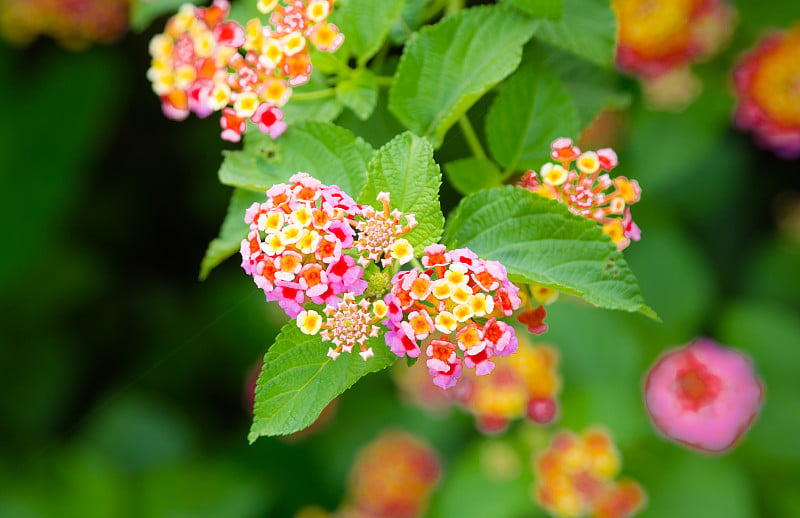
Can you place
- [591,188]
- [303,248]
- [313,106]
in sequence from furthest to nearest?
[313,106] → [591,188] → [303,248]

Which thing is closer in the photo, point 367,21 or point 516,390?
point 367,21

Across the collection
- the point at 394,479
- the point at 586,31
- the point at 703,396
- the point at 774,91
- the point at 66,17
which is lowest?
the point at 394,479

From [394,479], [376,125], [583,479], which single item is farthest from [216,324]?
[376,125]

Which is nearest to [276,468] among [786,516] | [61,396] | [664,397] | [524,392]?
[61,396]

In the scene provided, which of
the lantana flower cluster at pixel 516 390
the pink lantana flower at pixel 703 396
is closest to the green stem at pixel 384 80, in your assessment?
the lantana flower cluster at pixel 516 390

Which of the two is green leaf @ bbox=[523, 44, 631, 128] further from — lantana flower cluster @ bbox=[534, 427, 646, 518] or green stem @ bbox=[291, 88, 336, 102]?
lantana flower cluster @ bbox=[534, 427, 646, 518]

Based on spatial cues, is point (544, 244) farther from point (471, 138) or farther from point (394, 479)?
point (394, 479)

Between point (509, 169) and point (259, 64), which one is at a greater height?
point (259, 64)

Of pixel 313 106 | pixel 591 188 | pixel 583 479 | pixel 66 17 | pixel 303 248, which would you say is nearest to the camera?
pixel 303 248

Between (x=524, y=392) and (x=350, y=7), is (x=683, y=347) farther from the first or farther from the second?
(x=350, y=7)


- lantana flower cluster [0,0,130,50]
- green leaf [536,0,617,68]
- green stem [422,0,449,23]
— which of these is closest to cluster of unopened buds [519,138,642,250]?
green leaf [536,0,617,68]
